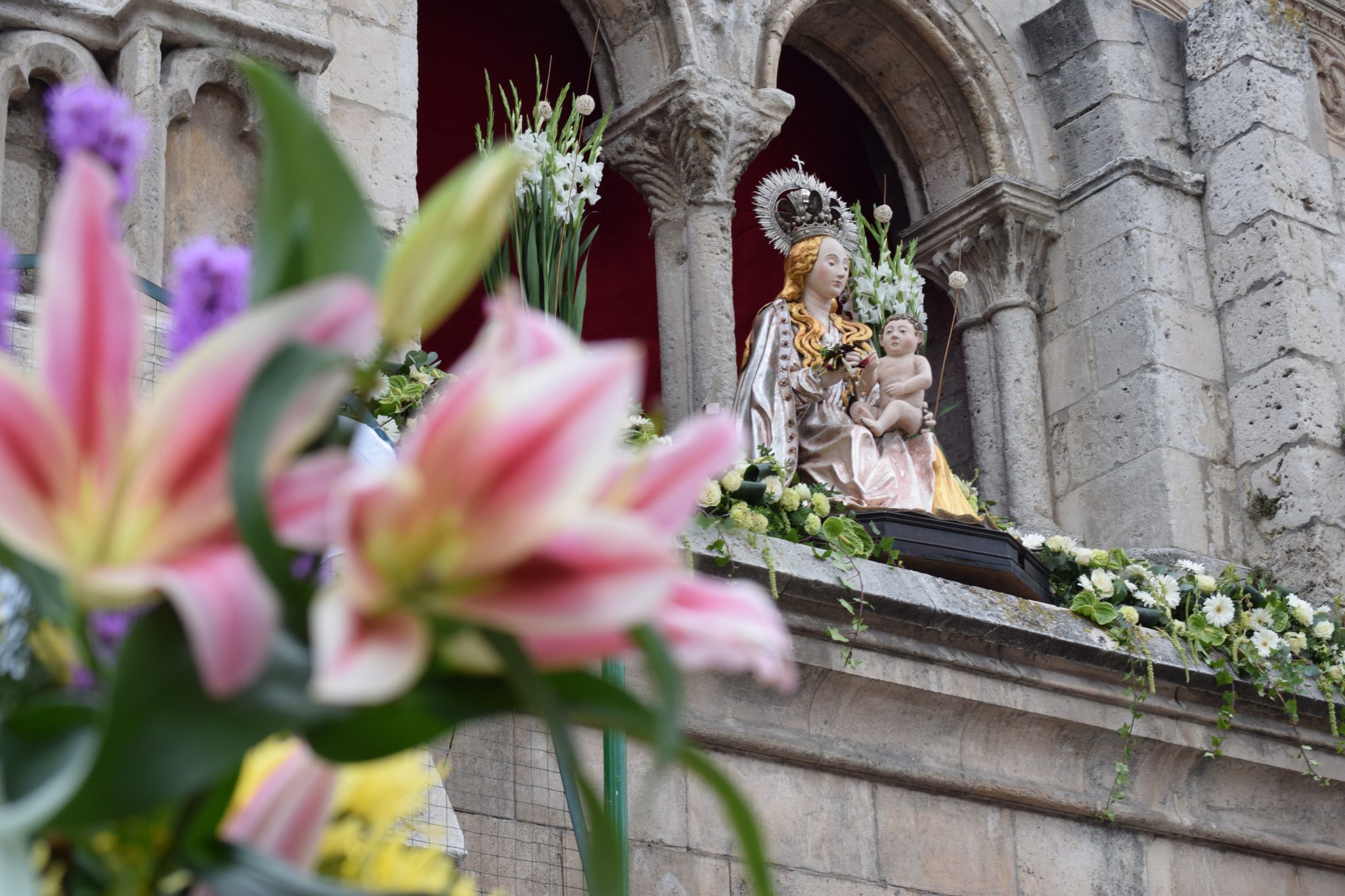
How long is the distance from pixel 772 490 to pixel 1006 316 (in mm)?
2623

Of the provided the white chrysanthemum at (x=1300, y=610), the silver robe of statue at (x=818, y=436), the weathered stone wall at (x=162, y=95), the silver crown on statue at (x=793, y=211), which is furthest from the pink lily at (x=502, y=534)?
the silver crown on statue at (x=793, y=211)

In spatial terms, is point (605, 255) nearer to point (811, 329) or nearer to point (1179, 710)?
point (811, 329)

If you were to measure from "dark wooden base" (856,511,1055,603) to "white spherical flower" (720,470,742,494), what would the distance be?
23.6 inches

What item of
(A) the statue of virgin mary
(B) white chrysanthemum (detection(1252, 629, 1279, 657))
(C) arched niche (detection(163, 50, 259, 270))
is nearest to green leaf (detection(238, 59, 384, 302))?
(C) arched niche (detection(163, 50, 259, 270))

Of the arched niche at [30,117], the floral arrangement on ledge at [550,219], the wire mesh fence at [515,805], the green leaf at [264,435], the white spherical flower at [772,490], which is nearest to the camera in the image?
the green leaf at [264,435]

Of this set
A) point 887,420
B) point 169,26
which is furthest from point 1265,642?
point 169,26

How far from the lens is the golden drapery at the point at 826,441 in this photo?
6.07m

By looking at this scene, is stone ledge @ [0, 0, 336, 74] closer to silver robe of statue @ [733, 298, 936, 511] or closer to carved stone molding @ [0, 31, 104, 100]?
carved stone molding @ [0, 31, 104, 100]

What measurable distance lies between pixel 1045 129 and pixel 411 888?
7.54 metres

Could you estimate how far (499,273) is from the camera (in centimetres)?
573

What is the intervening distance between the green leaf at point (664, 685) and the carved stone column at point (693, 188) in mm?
6174

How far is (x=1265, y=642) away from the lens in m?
5.83

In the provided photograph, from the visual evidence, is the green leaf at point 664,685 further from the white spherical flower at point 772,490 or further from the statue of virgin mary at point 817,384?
the statue of virgin mary at point 817,384

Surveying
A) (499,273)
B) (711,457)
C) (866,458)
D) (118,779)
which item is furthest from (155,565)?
(866,458)
